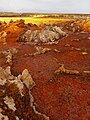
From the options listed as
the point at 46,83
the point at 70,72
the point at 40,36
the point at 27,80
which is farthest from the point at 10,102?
the point at 40,36

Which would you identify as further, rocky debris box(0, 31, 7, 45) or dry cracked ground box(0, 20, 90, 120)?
rocky debris box(0, 31, 7, 45)

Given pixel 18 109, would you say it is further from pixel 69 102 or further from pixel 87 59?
pixel 87 59

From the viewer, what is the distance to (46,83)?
26.6 m

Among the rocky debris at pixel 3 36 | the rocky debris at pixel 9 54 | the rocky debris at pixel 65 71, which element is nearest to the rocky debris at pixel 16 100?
the rocky debris at pixel 65 71

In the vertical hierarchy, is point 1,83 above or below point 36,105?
above

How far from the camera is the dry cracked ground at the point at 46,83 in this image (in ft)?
68.4

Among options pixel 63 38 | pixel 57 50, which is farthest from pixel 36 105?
pixel 63 38

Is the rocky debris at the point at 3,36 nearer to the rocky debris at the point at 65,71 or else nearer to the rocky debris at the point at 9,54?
the rocky debris at the point at 9,54

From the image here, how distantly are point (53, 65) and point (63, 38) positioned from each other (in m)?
21.7

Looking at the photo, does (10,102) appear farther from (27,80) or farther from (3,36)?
(3,36)

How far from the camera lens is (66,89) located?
25141mm

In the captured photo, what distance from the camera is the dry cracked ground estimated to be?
68.4ft

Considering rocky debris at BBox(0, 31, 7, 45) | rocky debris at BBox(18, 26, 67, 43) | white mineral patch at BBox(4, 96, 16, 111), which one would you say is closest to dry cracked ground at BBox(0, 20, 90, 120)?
white mineral patch at BBox(4, 96, 16, 111)

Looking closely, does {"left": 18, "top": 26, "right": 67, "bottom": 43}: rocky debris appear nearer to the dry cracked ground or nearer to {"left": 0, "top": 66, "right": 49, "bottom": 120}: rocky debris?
the dry cracked ground
